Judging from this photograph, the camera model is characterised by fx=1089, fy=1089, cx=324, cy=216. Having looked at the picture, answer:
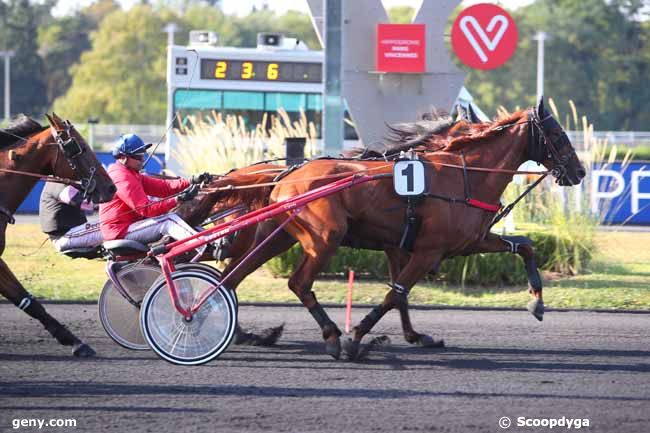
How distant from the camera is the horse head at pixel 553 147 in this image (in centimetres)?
854

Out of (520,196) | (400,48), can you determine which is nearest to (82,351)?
(520,196)

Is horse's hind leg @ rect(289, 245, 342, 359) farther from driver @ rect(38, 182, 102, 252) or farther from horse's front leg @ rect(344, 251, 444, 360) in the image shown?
driver @ rect(38, 182, 102, 252)

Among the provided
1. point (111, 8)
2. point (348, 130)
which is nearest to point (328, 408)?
point (348, 130)

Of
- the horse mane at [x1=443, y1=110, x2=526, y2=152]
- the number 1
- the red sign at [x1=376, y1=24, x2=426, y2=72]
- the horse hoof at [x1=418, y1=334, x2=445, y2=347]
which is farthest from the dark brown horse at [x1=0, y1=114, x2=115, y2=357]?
the red sign at [x1=376, y1=24, x2=426, y2=72]

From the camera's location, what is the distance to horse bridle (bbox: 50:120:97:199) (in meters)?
7.84

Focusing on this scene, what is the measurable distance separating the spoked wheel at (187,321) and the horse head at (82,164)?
2.58ft

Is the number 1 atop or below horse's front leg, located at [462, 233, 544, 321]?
atop

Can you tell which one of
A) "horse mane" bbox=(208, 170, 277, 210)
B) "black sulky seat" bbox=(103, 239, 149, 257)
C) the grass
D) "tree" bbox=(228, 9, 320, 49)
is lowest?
the grass

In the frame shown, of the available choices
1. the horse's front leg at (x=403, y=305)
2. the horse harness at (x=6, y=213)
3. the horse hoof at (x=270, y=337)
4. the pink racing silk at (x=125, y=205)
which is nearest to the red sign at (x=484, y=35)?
the horse's front leg at (x=403, y=305)

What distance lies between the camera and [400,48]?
1241 cm

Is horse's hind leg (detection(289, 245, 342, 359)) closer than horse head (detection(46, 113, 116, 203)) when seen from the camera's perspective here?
No

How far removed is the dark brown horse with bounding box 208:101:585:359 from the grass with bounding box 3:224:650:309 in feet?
8.48

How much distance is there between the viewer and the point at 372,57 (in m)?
12.6

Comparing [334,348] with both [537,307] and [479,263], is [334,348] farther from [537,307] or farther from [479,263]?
[479,263]
